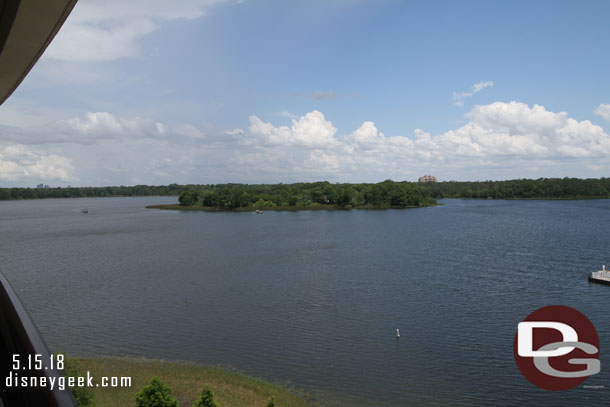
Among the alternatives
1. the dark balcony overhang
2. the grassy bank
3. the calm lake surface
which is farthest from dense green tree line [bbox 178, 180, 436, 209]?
the dark balcony overhang

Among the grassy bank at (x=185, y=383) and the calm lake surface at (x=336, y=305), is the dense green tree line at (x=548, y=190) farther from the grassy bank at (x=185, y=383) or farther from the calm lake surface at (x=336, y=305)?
→ the grassy bank at (x=185, y=383)

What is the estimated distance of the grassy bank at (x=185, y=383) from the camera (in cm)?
1234

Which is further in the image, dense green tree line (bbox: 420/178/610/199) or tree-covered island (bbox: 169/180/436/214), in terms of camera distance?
dense green tree line (bbox: 420/178/610/199)

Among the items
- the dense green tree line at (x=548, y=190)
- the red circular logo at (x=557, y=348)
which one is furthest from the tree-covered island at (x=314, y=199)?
the red circular logo at (x=557, y=348)

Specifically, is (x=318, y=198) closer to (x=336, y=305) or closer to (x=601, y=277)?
(x=601, y=277)

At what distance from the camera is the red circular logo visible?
14.1 metres

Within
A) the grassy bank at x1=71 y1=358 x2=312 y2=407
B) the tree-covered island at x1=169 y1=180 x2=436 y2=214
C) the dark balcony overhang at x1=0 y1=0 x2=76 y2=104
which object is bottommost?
the grassy bank at x1=71 y1=358 x2=312 y2=407

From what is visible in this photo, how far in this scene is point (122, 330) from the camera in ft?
61.0

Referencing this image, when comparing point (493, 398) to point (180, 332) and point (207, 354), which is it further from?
point (180, 332)

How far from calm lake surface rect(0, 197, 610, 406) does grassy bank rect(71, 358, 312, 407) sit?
0.77 m

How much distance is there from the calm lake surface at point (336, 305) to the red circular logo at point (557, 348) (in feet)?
1.33

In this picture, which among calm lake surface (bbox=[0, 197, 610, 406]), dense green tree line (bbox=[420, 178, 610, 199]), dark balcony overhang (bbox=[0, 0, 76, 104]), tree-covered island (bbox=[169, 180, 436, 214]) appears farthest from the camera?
dense green tree line (bbox=[420, 178, 610, 199])

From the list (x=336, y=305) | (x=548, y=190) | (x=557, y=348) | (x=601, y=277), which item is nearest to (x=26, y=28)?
(x=557, y=348)

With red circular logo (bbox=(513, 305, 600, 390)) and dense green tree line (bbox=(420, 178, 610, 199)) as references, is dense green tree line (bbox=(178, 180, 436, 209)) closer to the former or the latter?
dense green tree line (bbox=(420, 178, 610, 199))
